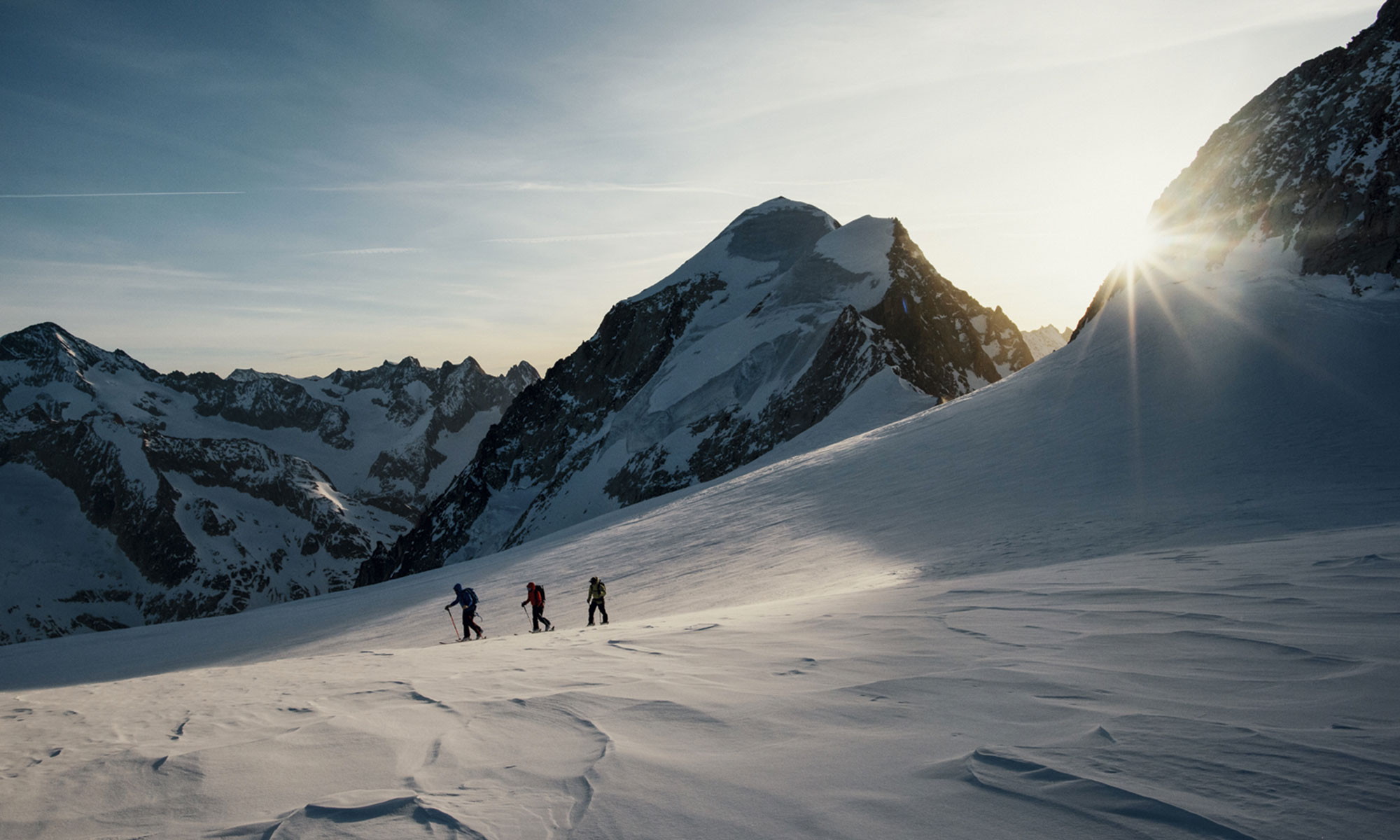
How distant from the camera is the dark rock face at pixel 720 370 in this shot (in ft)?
208

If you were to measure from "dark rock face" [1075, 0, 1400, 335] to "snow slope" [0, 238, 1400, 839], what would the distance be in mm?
9399

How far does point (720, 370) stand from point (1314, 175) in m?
54.1

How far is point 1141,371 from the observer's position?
1969 cm

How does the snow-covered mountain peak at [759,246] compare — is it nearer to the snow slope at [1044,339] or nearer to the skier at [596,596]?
the snow slope at [1044,339]

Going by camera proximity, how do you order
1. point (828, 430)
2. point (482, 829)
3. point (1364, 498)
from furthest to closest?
point (828, 430) → point (1364, 498) → point (482, 829)

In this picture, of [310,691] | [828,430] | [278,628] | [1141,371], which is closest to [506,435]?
[828,430]

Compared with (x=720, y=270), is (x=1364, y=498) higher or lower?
lower

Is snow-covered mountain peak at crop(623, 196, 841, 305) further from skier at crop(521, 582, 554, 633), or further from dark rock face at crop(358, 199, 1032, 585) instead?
skier at crop(521, 582, 554, 633)

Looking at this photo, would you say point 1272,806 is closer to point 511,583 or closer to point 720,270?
point 511,583

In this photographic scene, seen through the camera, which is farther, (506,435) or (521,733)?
(506,435)

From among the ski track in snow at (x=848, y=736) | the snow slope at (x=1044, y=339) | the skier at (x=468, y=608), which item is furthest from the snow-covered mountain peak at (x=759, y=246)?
the ski track in snow at (x=848, y=736)

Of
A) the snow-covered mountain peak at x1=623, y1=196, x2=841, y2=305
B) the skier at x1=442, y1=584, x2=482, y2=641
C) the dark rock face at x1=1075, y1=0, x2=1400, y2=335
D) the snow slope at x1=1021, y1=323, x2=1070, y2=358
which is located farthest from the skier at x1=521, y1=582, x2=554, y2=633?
the snow slope at x1=1021, y1=323, x2=1070, y2=358

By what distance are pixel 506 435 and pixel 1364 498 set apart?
104297mm

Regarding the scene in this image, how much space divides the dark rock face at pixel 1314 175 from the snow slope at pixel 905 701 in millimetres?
9399
